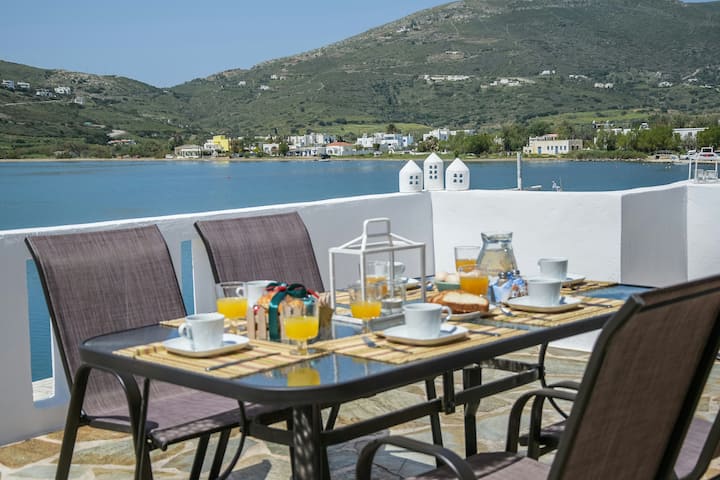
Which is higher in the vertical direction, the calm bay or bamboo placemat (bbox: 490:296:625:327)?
bamboo placemat (bbox: 490:296:625:327)

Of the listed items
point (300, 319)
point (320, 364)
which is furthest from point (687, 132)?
point (320, 364)

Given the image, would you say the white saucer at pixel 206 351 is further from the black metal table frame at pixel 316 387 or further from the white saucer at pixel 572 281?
the white saucer at pixel 572 281

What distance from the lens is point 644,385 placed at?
1651 mm

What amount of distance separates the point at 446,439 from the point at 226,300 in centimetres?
151

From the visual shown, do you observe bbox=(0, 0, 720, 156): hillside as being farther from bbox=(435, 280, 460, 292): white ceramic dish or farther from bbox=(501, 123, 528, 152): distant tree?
bbox=(435, 280, 460, 292): white ceramic dish

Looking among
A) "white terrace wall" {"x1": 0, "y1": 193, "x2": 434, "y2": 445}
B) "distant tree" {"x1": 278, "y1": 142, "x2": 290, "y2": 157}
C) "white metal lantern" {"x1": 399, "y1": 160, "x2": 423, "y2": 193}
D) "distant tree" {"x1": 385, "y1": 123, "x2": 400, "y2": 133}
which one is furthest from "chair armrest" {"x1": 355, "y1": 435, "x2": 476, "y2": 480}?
"distant tree" {"x1": 278, "y1": 142, "x2": 290, "y2": 157}

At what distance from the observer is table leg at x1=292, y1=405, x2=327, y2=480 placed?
2.04 m

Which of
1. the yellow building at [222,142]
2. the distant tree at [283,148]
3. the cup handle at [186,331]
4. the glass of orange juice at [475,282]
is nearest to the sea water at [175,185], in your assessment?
the distant tree at [283,148]

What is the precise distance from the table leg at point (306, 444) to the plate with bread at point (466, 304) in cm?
62

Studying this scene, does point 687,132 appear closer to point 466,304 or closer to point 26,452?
point 26,452

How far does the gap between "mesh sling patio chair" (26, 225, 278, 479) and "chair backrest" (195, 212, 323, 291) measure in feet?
0.81

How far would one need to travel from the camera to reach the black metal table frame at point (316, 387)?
6.04 ft

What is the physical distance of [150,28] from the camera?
82.8 metres

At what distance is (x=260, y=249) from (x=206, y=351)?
1267 mm
